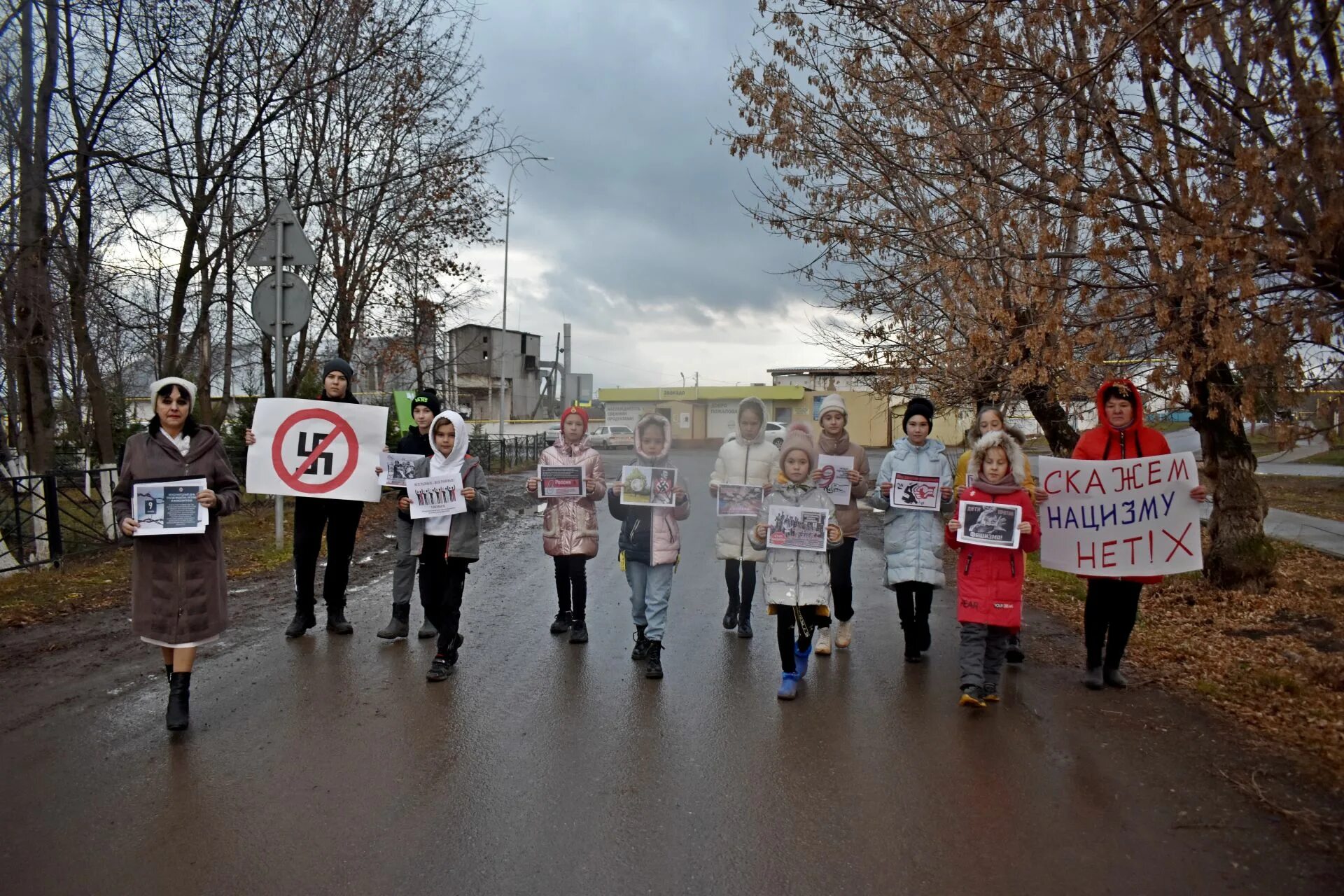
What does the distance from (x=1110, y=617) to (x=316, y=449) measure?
6497 millimetres

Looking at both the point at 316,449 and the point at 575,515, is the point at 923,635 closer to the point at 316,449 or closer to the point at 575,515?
the point at 575,515

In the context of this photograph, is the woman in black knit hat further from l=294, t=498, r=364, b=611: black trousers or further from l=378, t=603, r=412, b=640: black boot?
l=378, t=603, r=412, b=640: black boot

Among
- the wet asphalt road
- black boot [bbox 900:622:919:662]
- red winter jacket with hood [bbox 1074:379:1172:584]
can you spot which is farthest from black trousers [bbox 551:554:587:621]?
red winter jacket with hood [bbox 1074:379:1172:584]

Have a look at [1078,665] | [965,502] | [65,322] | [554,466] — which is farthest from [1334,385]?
[65,322]

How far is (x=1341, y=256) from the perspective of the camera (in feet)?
19.6

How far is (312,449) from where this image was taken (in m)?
7.80

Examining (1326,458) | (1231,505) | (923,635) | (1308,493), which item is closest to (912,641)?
(923,635)

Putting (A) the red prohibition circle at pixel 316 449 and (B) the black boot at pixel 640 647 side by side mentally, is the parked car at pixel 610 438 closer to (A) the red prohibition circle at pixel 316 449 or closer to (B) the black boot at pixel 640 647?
(A) the red prohibition circle at pixel 316 449

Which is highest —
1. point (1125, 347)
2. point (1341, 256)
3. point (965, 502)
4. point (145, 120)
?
point (145, 120)

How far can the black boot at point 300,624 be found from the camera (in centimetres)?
723

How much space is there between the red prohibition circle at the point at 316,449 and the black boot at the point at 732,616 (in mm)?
3520

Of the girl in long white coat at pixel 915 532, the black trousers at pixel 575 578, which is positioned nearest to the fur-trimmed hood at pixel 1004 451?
the girl in long white coat at pixel 915 532

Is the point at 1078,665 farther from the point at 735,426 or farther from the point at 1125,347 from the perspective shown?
the point at 735,426

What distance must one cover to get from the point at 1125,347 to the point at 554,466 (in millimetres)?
4822
